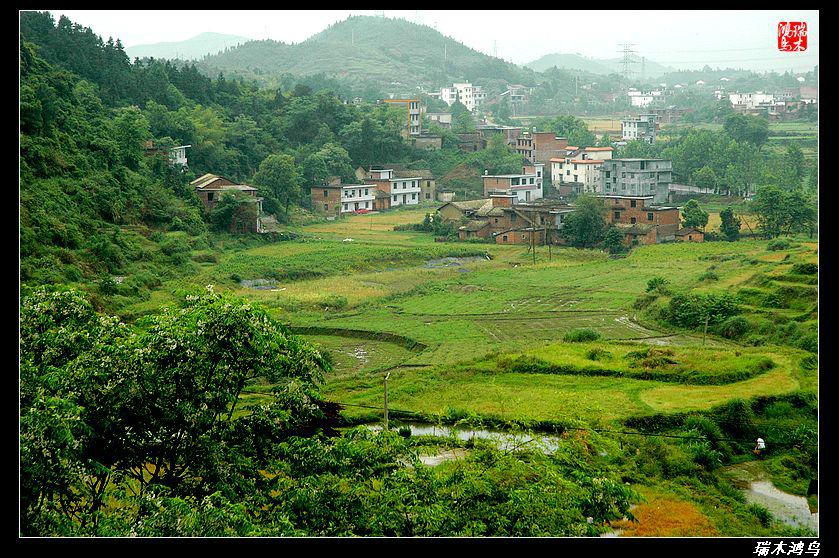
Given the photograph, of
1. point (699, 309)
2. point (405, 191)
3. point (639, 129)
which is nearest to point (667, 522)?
point (699, 309)

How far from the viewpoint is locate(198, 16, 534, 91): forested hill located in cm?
4175

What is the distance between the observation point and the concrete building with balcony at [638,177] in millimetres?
19969

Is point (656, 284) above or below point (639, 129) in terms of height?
below

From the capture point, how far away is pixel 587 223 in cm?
1609

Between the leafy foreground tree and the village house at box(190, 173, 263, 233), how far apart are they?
1053 cm

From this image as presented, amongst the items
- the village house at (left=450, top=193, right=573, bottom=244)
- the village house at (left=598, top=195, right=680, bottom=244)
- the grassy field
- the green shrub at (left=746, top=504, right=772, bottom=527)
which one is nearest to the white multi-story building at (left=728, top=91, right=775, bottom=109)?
the village house at (left=598, top=195, right=680, bottom=244)

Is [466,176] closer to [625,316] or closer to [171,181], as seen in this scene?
[171,181]

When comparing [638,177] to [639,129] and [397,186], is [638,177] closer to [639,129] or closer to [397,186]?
[397,186]

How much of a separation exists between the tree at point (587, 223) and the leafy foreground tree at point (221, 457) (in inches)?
456

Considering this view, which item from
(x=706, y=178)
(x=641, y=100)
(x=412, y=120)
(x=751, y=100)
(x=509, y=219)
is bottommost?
(x=509, y=219)

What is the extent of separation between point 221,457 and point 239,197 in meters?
11.6

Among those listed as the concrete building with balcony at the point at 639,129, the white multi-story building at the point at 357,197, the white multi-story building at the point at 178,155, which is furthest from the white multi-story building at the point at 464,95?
the white multi-story building at the point at 178,155

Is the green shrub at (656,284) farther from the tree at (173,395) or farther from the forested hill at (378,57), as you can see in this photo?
the forested hill at (378,57)

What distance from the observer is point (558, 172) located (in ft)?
74.4
